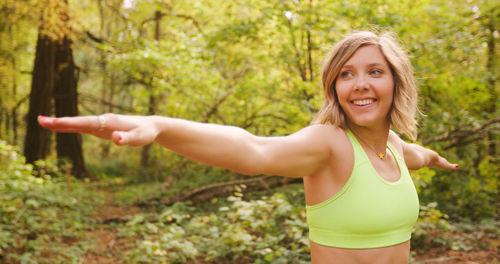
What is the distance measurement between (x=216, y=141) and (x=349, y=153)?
676 mm

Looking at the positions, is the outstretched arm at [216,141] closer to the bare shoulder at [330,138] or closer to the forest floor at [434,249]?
the bare shoulder at [330,138]

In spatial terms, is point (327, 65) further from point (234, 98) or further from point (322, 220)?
point (234, 98)

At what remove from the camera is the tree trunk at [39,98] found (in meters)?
9.68

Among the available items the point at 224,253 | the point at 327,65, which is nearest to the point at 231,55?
the point at 224,253

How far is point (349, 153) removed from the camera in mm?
1730

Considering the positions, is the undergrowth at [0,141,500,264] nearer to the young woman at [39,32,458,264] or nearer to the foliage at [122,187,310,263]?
the foliage at [122,187,310,263]

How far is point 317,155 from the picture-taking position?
1652mm

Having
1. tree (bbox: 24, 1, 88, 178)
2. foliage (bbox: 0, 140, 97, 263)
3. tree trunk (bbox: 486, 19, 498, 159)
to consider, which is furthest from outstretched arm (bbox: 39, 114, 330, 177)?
tree (bbox: 24, 1, 88, 178)

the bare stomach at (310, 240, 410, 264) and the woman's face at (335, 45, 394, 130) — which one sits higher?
the woman's face at (335, 45, 394, 130)

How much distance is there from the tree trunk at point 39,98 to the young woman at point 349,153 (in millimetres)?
9702

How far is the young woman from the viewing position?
57.0 inches

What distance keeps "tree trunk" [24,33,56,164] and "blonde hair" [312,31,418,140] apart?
9.65 metres

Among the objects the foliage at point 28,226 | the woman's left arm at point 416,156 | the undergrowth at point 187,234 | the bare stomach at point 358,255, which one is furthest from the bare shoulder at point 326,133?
the foliage at point 28,226

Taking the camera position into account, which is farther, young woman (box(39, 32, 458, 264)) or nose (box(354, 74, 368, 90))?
nose (box(354, 74, 368, 90))
